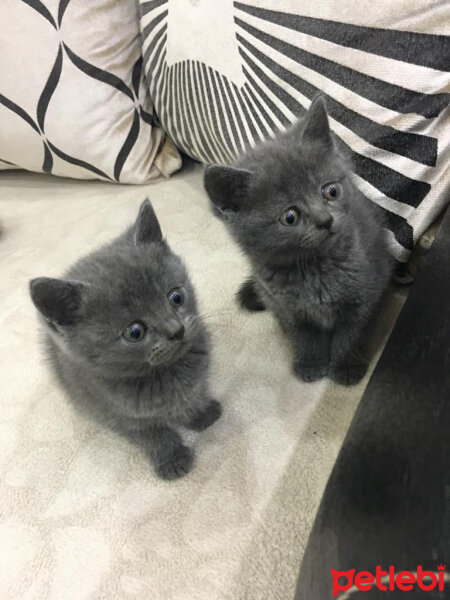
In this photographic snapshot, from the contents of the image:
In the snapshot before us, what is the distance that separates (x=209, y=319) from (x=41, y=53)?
3.17ft

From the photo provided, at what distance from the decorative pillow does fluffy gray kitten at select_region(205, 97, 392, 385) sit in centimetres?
73

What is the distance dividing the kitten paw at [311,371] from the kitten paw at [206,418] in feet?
0.63

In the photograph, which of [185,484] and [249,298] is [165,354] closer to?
[185,484]

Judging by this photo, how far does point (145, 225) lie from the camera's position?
0.79m

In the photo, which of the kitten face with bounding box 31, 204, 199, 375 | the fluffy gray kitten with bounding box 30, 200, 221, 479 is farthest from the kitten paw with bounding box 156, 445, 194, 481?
the kitten face with bounding box 31, 204, 199, 375

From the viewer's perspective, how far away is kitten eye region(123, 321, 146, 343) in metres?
0.72

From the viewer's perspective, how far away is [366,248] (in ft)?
2.99

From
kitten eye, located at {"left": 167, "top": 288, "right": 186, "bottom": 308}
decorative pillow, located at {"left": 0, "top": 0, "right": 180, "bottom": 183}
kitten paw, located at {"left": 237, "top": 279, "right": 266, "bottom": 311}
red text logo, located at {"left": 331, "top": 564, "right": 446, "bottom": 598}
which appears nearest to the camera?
red text logo, located at {"left": 331, "top": 564, "right": 446, "bottom": 598}

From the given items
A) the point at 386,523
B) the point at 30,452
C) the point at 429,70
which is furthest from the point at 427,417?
the point at 30,452

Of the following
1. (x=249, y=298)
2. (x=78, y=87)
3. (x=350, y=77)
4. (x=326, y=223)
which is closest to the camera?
(x=326, y=223)

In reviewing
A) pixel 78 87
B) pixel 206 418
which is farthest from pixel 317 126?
pixel 78 87

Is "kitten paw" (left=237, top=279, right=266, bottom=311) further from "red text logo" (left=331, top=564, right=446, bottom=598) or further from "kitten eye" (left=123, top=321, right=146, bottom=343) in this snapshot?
"red text logo" (left=331, top=564, right=446, bottom=598)

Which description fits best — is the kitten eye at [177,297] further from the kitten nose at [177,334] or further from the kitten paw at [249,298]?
the kitten paw at [249,298]

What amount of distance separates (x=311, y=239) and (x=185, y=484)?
50 centimetres
